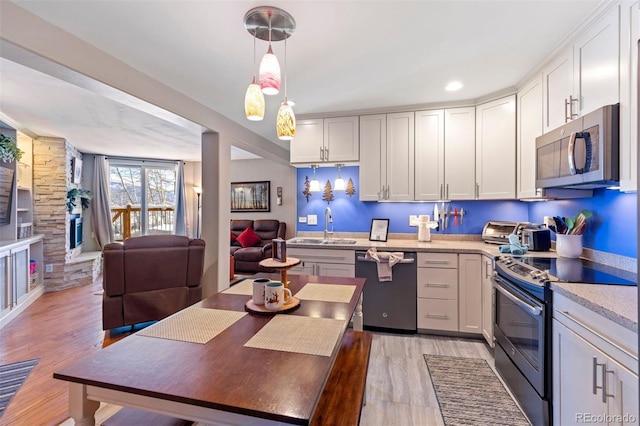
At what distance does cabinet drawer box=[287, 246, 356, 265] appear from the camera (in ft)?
10.5

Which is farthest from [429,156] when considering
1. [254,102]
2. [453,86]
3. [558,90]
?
[254,102]

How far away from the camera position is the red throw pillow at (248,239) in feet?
20.0

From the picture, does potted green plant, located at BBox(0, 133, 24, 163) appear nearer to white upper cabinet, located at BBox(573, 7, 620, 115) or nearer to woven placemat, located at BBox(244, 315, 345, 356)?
woven placemat, located at BBox(244, 315, 345, 356)

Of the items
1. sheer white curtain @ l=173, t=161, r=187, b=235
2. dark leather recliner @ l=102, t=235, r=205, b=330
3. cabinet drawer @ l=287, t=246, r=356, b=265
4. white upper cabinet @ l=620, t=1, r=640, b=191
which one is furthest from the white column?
sheer white curtain @ l=173, t=161, r=187, b=235

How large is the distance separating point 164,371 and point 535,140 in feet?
9.92

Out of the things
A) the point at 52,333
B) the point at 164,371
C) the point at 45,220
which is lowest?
the point at 52,333

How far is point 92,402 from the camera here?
0.90 meters

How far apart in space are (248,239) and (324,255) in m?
3.24

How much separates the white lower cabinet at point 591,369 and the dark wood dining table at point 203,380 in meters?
1.11

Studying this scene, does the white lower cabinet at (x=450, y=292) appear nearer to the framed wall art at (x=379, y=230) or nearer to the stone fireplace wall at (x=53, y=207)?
the framed wall art at (x=379, y=230)

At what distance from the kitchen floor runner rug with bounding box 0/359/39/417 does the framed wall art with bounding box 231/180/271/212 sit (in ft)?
14.4

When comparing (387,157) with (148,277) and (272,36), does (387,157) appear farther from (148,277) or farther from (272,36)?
(148,277)

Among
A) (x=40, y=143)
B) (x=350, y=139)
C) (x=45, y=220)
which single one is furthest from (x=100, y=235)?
(x=350, y=139)

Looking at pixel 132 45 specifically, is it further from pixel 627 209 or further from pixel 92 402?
pixel 627 209
